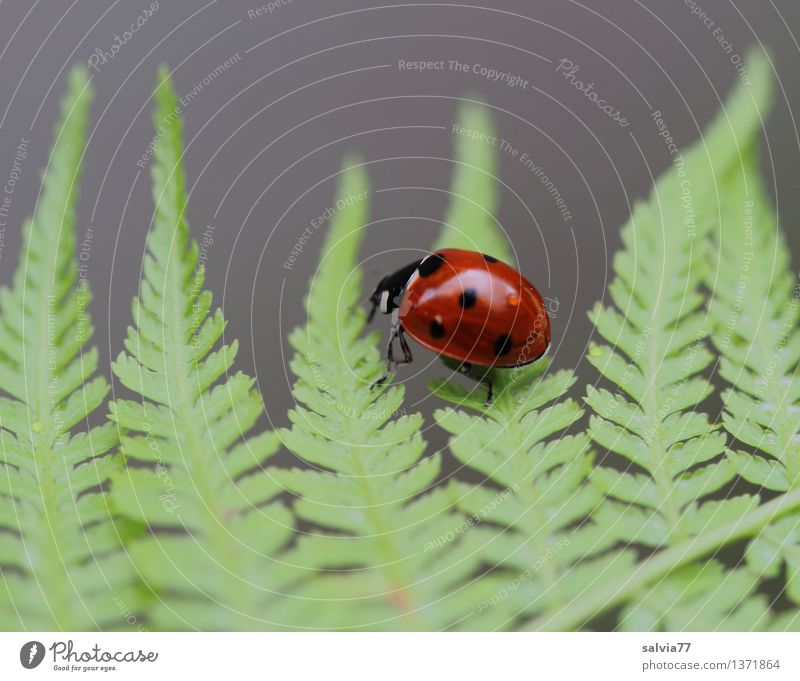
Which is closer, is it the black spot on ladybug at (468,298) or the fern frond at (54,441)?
the fern frond at (54,441)

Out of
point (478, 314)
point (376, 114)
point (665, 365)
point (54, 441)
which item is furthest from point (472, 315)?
point (54, 441)

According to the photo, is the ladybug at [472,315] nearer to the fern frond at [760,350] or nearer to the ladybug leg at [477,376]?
the ladybug leg at [477,376]

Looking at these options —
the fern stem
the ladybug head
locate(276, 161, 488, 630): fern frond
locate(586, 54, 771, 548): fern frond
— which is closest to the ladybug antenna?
the ladybug head

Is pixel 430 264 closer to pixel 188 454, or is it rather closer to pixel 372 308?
pixel 372 308

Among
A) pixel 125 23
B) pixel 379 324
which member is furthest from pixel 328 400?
pixel 125 23

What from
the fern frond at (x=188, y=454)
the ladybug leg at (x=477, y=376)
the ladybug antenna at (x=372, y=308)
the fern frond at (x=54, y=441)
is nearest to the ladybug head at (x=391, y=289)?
the ladybug antenna at (x=372, y=308)

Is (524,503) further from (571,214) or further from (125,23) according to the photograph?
(125,23)
